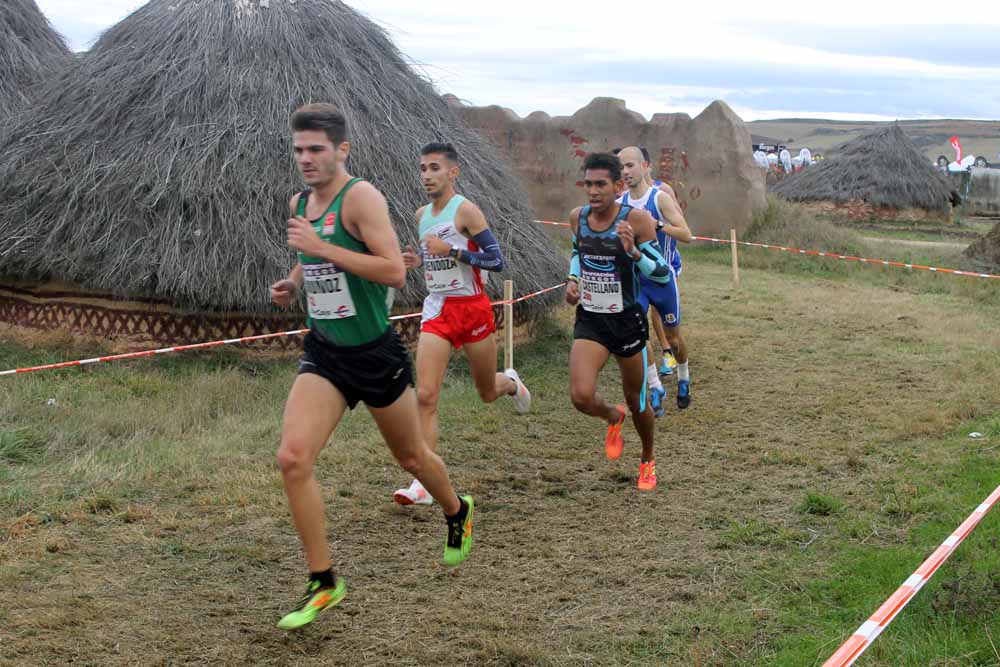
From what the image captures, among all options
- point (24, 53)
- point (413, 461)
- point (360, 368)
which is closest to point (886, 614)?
point (413, 461)

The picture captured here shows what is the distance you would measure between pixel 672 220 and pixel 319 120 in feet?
14.6

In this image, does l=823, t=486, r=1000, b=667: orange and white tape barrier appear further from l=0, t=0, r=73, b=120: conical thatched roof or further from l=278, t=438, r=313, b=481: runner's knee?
l=0, t=0, r=73, b=120: conical thatched roof

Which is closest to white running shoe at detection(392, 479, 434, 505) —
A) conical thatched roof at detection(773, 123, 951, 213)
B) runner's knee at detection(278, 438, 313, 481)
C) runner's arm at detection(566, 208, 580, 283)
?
runner's arm at detection(566, 208, 580, 283)

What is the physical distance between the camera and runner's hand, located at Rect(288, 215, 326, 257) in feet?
13.4

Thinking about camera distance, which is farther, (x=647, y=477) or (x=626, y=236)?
(x=647, y=477)

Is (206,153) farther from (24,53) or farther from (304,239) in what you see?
(304,239)

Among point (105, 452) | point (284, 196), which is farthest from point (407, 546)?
point (284, 196)

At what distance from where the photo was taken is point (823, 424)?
8102 mm

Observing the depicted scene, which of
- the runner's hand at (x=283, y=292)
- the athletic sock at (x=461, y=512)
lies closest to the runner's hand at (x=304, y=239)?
the runner's hand at (x=283, y=292)

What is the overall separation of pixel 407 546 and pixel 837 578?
7.07 feet

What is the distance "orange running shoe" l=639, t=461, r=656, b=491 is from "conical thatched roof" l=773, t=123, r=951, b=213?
23710 millimetres

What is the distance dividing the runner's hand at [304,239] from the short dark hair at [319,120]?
1.29ft

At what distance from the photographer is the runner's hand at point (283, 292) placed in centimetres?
441

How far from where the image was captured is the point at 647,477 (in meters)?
6.57
